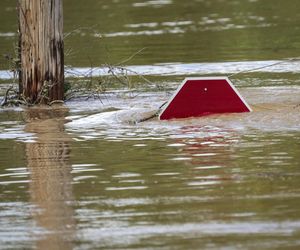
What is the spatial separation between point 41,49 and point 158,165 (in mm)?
4775

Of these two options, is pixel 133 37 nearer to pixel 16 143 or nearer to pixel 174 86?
pixel 174 86

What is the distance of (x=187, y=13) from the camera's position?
25.6 m

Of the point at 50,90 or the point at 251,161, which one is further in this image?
the point at 50,90

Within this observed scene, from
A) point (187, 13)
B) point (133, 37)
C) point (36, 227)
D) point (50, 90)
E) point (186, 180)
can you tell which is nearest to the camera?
point (36, 227)

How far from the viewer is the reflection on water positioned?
764cm

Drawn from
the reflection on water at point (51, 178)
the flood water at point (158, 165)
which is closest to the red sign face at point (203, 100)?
the flood water at point (158, 165)

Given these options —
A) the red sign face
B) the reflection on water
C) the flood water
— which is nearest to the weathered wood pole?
the flood water

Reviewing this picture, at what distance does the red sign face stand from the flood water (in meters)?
0.17

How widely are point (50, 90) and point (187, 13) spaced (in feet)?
37.6

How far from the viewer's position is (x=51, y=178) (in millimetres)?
9508

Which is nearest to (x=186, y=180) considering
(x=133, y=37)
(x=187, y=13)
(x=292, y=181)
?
(x=292, y=181)

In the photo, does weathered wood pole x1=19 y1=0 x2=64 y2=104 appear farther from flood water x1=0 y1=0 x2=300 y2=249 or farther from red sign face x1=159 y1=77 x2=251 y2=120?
red sign face x1=159 y1=77 x2=251 y2=120

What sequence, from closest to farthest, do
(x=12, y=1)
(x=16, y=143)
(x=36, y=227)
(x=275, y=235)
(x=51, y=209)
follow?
(x=275, y=235)
(x=36, y=227)
(x=51, y=209)
(x=16, y=143)
(x=12, y=1)

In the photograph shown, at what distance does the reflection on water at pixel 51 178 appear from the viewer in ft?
25.1
